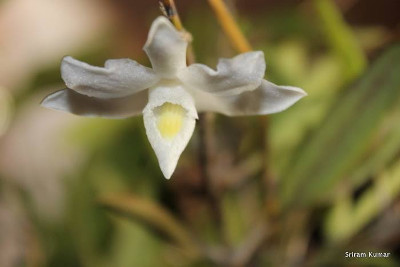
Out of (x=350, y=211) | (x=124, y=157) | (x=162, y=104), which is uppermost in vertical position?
(x=162, y=104)

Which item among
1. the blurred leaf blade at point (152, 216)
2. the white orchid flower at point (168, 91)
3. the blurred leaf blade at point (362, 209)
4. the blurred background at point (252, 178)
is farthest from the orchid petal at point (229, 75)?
the blurred leaf blade at point (362, 209)

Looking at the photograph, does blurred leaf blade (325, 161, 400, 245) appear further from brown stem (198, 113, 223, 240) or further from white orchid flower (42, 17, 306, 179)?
white orchid flower (42, 17, 306, 179)

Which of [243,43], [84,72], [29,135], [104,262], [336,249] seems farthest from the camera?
[29,135]

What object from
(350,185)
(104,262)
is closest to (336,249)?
(350,185)

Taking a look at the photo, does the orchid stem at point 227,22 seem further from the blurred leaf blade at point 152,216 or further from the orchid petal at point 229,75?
the blurred leaf blade at point 152,216

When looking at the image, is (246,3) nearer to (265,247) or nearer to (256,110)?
(265,247)

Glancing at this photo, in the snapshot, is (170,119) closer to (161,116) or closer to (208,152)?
(161,116)
